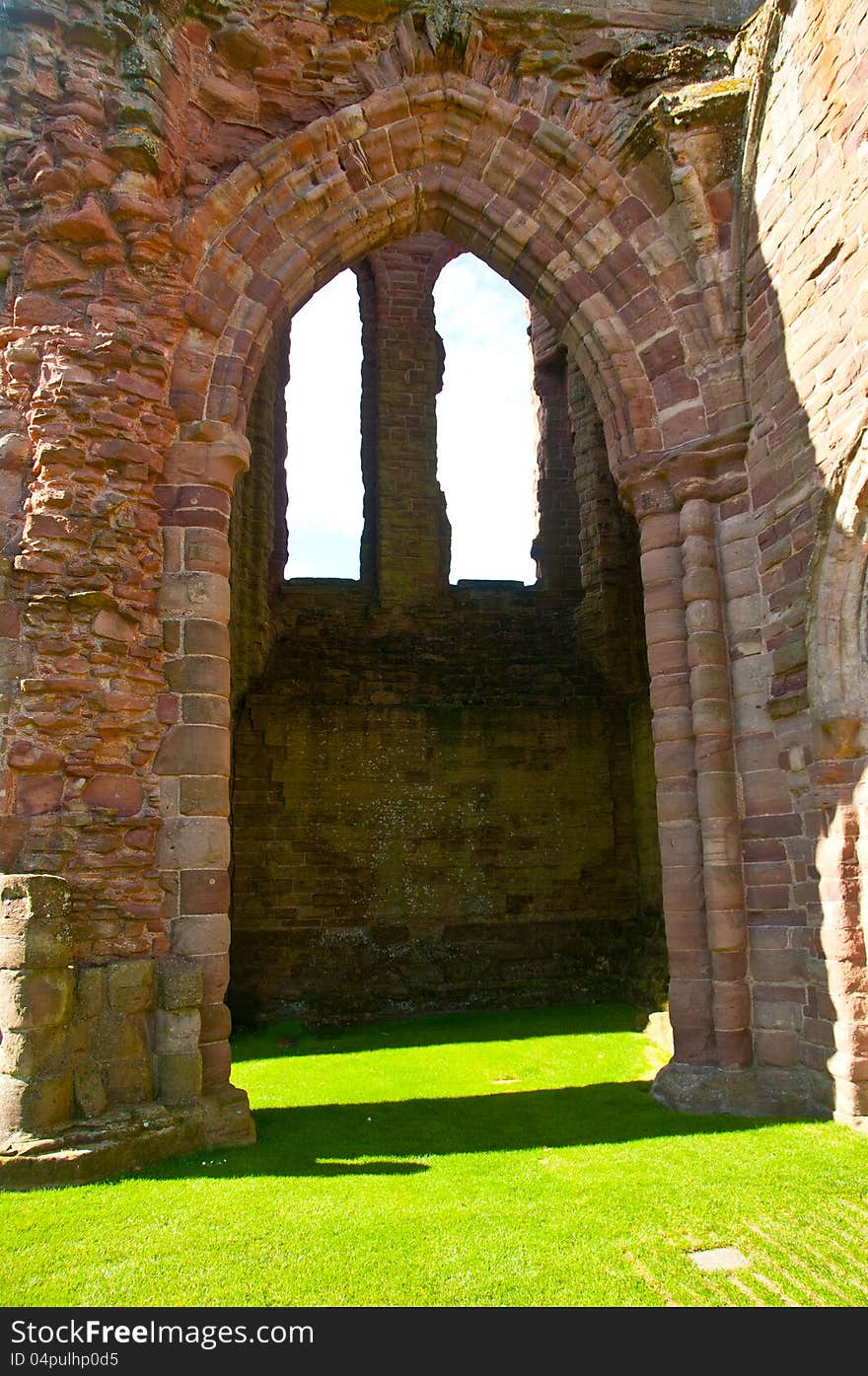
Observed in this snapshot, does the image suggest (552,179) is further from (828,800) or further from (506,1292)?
(506,1292)

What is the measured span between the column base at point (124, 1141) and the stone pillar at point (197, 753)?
0.14m

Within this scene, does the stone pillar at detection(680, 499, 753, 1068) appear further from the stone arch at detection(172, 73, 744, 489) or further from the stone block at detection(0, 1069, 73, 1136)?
the stone block at detection(0, 1069, 73, 1136)

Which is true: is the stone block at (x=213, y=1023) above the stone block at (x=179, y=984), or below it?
below

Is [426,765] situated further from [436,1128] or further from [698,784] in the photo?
[436,1128]

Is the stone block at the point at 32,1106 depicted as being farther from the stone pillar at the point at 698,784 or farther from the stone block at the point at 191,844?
the stone pillar at the point at 698,784

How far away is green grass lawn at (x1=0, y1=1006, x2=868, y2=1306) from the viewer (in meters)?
3.23

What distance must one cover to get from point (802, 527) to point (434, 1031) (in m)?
5.71

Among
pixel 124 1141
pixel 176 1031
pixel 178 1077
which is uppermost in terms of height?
pixel 176 1031

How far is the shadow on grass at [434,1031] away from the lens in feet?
27.8

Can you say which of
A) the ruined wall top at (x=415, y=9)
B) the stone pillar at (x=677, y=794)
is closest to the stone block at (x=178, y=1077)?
the stone pillar at (x=677, y=794)

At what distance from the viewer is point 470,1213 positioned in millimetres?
3920

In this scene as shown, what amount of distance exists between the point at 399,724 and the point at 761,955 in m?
5.69

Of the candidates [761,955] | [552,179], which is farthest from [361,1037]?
[552,179]

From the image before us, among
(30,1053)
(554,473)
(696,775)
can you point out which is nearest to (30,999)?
(30,1053)
